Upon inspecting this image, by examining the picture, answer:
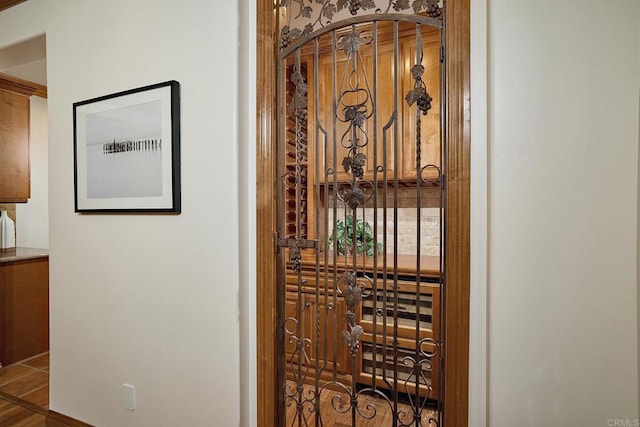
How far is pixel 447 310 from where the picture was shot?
1214 mm

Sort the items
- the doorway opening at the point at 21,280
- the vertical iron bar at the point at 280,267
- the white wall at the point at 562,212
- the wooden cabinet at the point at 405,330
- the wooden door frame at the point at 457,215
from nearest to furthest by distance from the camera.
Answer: the white wall at the point at 562,212 → the wooden door frame at the point at 457,215 → the vertical iron bar at the point at 280,267 → the wooden cabinet at the point at 405,330 → the doorway opening at the point at 21,280

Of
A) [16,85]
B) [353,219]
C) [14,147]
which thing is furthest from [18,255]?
[353,219]

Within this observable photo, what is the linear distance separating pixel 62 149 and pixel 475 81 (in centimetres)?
219

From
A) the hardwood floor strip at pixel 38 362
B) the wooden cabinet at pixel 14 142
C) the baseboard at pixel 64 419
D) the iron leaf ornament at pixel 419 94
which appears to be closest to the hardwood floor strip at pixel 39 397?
the baseboard at pixel 64 419

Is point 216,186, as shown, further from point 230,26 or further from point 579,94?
point 579,94

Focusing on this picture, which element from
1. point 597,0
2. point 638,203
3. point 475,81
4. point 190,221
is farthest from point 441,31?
point 190,221

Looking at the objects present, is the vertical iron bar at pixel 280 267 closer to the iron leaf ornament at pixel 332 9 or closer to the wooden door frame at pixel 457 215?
the iron leaf ornament at pixel 332 9

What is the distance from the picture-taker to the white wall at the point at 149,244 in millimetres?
1520

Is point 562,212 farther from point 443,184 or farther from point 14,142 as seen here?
point 14,142

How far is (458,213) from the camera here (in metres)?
1.19

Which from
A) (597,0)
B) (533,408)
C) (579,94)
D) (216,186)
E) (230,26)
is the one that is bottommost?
(533,408)

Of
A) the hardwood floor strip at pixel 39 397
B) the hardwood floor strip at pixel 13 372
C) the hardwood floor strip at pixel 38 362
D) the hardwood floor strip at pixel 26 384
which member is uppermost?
the hardwood floor strip at pixel 39 397

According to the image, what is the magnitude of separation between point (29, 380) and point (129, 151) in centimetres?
216

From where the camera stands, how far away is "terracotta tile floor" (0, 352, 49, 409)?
2.32m
